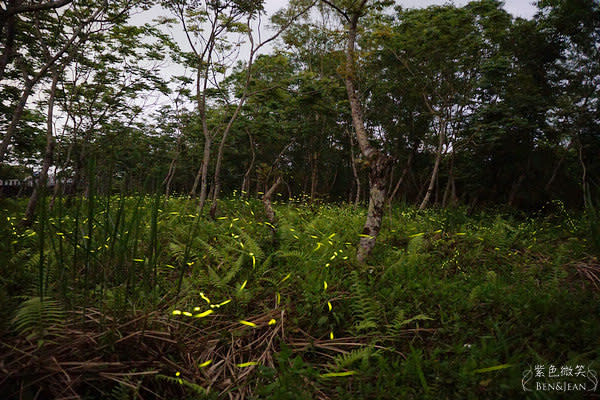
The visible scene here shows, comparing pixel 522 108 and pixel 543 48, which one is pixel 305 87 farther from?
pixel 543 48

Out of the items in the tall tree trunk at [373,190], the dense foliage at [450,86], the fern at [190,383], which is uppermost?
the dense foliage at [450,86]

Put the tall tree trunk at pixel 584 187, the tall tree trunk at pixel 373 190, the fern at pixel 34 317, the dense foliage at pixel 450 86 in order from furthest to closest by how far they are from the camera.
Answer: the dense foliage at pixel 450 86, the tall tree trunk at pixel 373 190, the tall tree trunk at pixel 584 187, the fern at pixel 34 317

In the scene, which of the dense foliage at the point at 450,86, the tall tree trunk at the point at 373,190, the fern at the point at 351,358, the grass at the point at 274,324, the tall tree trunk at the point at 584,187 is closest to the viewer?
the grass at the point at 274,324

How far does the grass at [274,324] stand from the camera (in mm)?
1410

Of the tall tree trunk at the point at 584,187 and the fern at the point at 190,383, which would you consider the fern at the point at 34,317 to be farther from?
the tall tree trunk at the point at 584,187

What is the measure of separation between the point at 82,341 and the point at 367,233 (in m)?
2.91

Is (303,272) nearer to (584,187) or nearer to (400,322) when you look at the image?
(400,322)

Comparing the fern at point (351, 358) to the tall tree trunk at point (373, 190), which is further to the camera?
the tall tree trunk at point (373, 190)

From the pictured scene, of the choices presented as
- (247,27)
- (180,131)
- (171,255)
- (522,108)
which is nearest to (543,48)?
(522,108)

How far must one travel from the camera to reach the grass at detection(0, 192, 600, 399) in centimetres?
141

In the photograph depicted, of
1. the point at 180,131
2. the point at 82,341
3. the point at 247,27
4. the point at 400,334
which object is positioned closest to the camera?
the point at 82,341

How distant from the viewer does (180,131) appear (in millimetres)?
14148

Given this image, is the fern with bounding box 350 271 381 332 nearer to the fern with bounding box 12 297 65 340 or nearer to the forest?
the forest

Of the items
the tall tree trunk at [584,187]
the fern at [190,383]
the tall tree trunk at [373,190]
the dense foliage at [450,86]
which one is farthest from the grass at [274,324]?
the dense foliage at [450,86]
